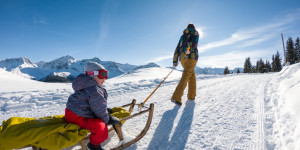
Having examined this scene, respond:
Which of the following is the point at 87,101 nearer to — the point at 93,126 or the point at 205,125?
the point at 93,126

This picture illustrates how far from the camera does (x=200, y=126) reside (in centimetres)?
287

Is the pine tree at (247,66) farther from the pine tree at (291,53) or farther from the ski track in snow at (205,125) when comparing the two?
the ski track in snow at (205,125)

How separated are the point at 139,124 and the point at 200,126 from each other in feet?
3.95

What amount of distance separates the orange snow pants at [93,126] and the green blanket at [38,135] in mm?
73

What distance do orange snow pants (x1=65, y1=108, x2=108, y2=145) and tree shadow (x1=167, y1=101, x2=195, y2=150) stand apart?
100 centimetres

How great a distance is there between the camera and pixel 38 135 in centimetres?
179

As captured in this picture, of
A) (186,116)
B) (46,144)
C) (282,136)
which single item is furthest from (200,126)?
(46,144)

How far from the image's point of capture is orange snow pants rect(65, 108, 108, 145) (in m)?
2.06

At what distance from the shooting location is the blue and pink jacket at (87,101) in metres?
2.13

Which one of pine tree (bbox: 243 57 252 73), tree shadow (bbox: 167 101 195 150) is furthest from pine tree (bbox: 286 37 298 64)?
tree shadow (bbox: 167 101 195 150)

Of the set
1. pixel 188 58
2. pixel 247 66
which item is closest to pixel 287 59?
→ pixel 247 66

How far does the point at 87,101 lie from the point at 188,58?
118 inches

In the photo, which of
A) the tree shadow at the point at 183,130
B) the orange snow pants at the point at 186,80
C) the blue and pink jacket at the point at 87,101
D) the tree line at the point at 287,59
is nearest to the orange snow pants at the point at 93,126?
the blue and pink jacket at the point at 87,101

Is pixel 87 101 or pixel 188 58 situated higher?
pixel 188 58
